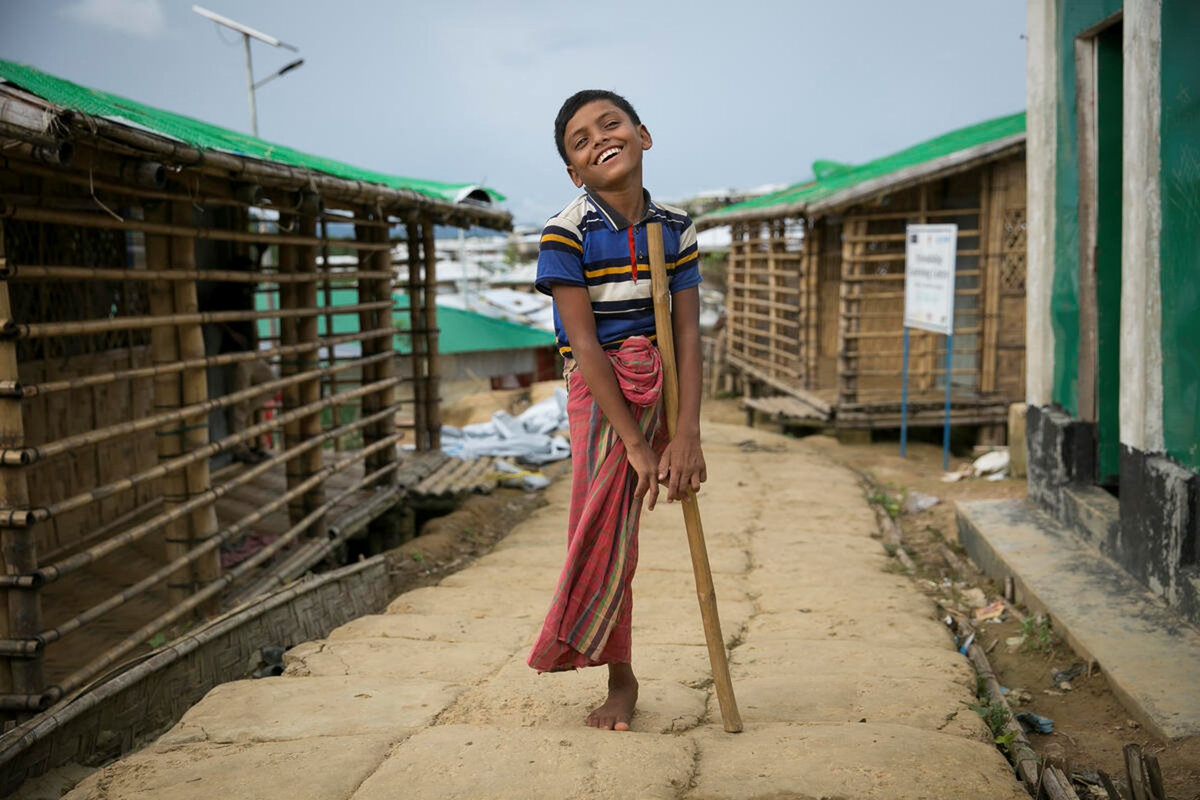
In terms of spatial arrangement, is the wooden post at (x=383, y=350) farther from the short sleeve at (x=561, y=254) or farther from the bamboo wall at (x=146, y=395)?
the short sleeve at (x=561, y=254)

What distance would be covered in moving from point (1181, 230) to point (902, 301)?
27.5 feet

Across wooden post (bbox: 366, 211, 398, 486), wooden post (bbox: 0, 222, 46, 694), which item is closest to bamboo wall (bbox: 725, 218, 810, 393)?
wooden post (bbox: 366, 211, 398, 486)

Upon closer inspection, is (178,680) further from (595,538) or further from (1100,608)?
(1100,608)

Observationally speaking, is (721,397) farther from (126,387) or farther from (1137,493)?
(1137,493)

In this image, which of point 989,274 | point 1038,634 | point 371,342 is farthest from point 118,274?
point 989,274

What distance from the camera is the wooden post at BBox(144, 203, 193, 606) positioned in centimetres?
512

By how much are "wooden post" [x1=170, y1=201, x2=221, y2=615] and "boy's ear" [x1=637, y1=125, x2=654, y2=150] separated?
322cm

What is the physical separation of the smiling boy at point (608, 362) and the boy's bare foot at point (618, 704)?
0.01 metres

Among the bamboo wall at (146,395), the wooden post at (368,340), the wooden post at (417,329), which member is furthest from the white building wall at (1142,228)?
the wooden post at (417,329)

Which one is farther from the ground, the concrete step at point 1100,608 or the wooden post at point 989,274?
the wooden post at point 989,274

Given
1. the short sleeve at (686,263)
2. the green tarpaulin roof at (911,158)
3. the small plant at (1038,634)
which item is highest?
the green tarpaulin roof at (911,158)

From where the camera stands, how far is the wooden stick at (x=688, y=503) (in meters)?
2.66

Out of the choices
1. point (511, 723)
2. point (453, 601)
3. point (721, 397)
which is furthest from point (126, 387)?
point (721, 397)

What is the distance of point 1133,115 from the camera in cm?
454
